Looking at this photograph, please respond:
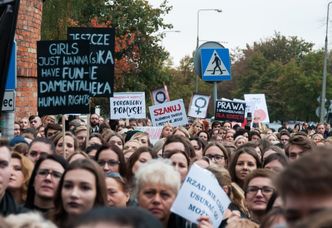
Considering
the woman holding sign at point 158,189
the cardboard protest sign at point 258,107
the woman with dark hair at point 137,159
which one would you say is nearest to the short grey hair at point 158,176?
the woman holding sign at point 158,189

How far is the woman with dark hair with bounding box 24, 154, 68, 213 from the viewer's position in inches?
251

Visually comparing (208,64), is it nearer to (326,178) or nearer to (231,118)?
(231,118)

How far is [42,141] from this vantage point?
28.6 feet

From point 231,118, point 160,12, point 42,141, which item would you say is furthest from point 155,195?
point 160,12

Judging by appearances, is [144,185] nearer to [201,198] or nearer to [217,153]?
[201,198]

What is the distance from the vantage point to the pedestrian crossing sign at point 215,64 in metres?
15.3

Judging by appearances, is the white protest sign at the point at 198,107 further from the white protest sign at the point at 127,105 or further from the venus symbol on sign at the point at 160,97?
the white protest sign at the point at 127,105

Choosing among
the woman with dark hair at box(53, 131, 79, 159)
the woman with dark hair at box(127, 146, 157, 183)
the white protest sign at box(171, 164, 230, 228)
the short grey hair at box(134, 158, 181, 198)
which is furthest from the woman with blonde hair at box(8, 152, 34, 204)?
the woman with dark hair at box(53, 131, 79, 159)

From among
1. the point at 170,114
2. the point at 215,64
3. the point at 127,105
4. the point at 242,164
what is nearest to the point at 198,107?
the point at 127,105

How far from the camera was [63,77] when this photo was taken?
10992 millimetres

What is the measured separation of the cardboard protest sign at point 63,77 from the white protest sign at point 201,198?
4551 millimetres

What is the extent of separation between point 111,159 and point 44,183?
2.02 metres

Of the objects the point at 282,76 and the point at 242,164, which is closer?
the point at 242,164

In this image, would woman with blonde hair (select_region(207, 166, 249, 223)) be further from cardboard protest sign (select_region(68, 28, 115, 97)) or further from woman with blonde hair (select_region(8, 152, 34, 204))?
cardboard protest sign (select_region(68, 28, 115, 97))
